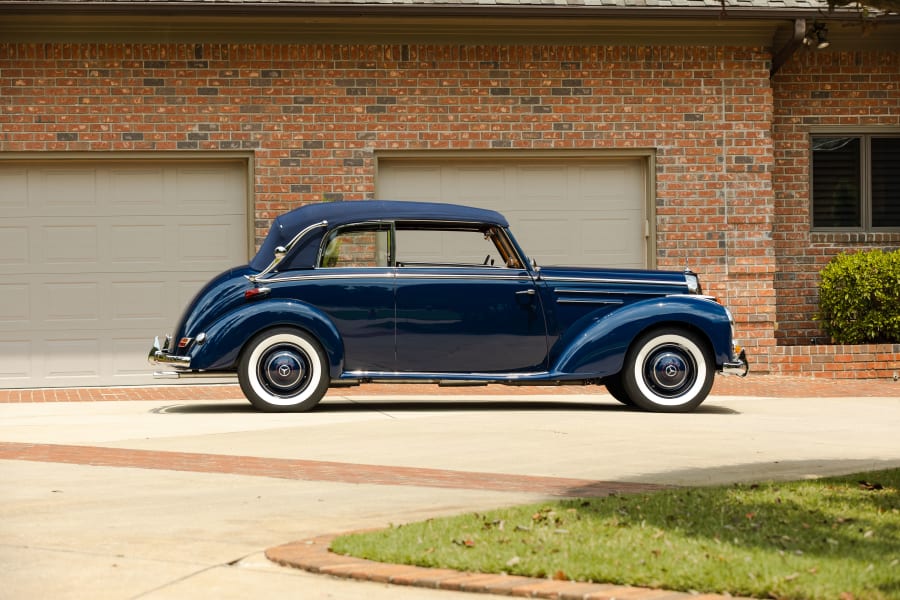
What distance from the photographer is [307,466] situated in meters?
8.91

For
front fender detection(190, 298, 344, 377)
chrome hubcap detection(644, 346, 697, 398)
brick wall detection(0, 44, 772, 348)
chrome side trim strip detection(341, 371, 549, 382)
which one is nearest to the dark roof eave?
brick wall detection(0, 44, 772, 348)

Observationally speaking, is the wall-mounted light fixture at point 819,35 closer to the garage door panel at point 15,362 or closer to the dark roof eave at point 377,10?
the dark roof eave at point 377,10

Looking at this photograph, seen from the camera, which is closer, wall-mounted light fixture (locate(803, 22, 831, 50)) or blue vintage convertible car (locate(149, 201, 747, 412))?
blue vintage convertible car (locate(149, 201, 747, 412))

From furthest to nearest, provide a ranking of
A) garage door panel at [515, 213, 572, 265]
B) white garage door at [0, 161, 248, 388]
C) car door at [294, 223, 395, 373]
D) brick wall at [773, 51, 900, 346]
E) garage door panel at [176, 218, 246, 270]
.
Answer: brick wall at [773, 51, 900, 346]
garage door panel at [515, 213, 572, 265]
garage door panel at [176, 218, 246, 270]
white garage door at [0, 161, 248, 388]
car door at [294, 223, 395, 373]

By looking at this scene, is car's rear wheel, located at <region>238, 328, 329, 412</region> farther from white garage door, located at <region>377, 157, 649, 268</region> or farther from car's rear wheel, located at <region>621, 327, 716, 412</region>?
white garage door, located at <region>377, 157, 649, 268</region>

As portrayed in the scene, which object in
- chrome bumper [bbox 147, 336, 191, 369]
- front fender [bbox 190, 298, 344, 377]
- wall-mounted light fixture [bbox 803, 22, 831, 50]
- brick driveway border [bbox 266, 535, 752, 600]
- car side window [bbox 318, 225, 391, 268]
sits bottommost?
brick driveway border [bbox 266, 535, 752, 600]

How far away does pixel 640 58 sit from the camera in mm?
17375

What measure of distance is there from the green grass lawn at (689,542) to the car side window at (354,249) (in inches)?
226

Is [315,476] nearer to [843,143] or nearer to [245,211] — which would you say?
[245,211]

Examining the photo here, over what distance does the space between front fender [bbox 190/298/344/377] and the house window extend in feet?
27.5

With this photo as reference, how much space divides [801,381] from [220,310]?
6912 millimetres

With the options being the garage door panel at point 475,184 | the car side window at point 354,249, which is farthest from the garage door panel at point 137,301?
the car side window at point 354,249

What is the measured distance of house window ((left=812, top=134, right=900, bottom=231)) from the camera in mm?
18438

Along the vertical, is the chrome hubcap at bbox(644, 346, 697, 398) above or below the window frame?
below
